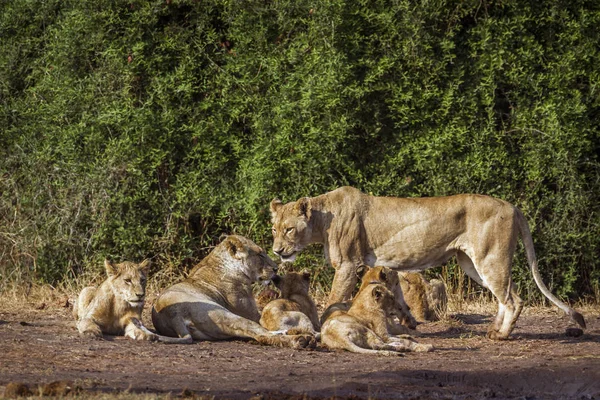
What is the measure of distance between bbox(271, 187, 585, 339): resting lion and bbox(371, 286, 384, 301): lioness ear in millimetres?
1086

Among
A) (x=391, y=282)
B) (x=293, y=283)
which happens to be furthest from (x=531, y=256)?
(x=293, y=283)

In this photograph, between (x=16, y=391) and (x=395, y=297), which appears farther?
(x=395, y=297)

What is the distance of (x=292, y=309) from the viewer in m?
9.30

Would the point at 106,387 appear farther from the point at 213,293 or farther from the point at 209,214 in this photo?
the point at 209,214

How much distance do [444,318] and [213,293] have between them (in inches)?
111

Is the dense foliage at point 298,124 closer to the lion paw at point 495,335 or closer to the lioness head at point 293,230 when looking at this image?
the lioness head at point 293,230

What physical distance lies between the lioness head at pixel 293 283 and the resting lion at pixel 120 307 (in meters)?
1.09

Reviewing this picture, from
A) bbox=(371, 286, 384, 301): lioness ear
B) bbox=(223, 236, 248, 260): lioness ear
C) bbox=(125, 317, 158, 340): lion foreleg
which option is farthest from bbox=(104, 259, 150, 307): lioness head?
bbox=(371, 286, 384, 301): lioness ear

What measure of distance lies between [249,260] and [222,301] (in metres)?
0.50

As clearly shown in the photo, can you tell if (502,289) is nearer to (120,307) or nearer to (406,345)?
(406,345)

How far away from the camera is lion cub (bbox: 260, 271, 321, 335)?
29.9 ft

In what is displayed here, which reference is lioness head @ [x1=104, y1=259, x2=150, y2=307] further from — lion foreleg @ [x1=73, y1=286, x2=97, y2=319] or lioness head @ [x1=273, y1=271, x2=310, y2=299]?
lioness head @ [x1=273, y1=271, x2=310, y2=299]

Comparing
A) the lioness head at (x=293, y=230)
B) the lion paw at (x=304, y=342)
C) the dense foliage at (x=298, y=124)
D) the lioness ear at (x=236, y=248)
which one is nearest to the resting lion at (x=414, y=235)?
the lioness head at (x=293, y=230)

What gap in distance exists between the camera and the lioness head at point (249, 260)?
9.84 meters
